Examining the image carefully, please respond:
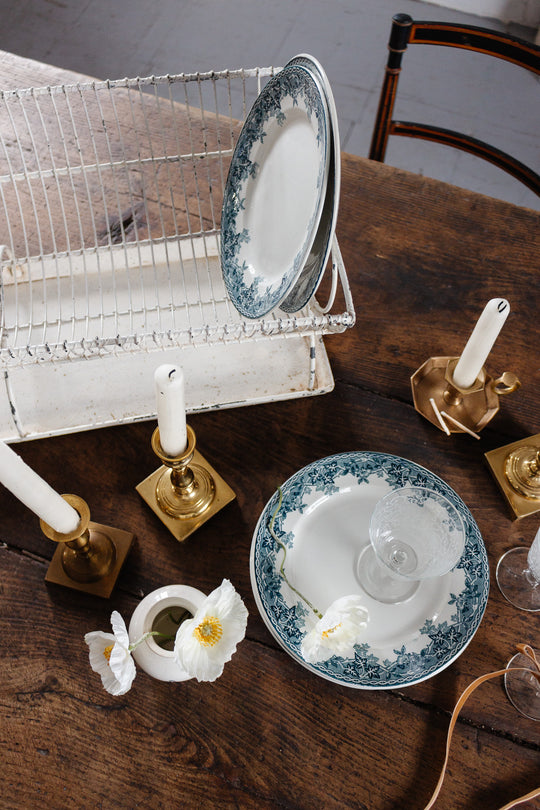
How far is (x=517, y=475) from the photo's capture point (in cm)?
65

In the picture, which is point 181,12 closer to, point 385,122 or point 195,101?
point 195,101

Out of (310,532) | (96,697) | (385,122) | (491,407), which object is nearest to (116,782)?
(96,697)

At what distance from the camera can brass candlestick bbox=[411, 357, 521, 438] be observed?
26.8 inches

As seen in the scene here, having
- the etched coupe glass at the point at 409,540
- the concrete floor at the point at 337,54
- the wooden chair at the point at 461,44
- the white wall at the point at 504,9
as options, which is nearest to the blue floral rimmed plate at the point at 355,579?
the etched coupe glass at the point at 409,540

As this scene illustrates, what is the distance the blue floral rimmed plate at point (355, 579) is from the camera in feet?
1.81

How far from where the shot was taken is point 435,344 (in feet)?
2.47

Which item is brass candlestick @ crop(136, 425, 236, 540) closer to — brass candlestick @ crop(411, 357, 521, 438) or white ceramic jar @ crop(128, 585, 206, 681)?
white ceramic jar @ crop(128, 585, 206, 681)

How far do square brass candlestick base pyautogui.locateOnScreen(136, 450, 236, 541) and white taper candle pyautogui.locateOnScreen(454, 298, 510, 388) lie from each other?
274 millimetres

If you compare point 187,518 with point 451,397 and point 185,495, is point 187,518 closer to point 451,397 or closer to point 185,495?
point 185,495

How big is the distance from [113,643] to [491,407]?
458 millimetres

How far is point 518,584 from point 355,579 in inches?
6.3

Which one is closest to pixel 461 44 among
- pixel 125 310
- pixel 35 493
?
pixel 125 310

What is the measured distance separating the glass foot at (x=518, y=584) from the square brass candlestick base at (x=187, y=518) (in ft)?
0.91

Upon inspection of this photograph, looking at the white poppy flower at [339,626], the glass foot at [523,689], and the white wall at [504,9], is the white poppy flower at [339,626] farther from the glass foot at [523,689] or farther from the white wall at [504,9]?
the white wall at [504,9]
